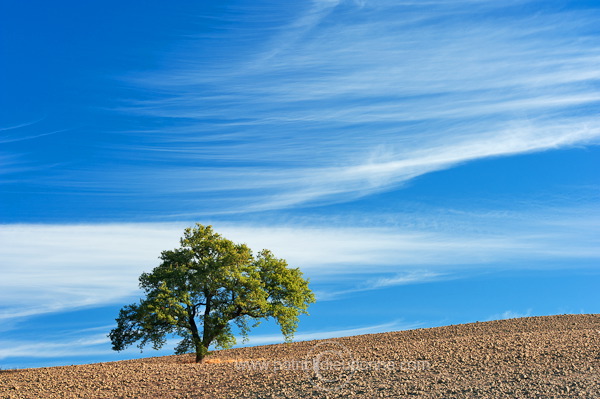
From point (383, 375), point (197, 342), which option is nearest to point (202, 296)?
point (197, 342)

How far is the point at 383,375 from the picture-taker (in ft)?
64.0

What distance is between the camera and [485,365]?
20172 millimetres

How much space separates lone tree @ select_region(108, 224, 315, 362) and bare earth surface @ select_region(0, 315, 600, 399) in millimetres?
3664

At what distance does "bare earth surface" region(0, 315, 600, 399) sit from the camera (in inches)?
688

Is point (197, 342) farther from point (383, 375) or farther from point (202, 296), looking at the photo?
point (383, 375)

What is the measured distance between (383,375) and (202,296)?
14.5 metres

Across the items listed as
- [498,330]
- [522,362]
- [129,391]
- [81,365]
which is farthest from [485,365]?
[81,365]

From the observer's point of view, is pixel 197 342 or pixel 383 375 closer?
pixel 383 375

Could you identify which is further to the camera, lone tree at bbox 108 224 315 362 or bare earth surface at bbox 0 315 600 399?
lone tree at bbox 108 224 315 362

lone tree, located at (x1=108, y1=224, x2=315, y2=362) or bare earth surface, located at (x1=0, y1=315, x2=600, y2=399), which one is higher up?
lone tree, located at (x1=108, y1=224, x2=315, y2=362)

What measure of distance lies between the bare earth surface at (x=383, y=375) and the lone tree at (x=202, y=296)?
12.0 feet

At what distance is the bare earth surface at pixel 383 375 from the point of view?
17.5m

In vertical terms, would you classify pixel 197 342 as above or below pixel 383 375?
above

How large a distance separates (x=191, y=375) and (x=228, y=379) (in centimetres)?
260
